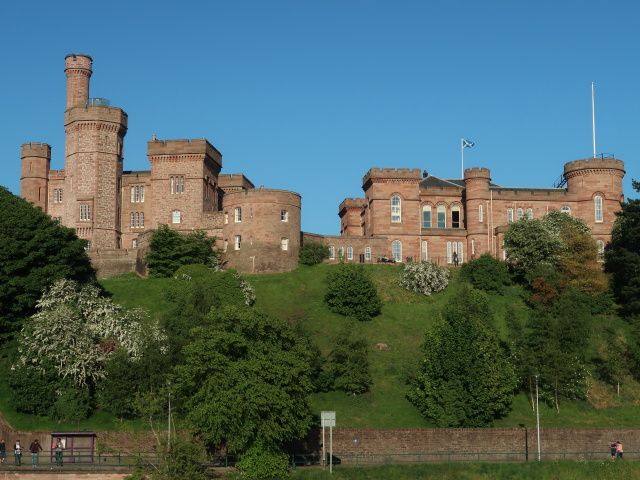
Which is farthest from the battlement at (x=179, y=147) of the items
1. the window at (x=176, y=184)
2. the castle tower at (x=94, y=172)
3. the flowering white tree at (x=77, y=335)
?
the flowering white tree at (x=77, y=335)

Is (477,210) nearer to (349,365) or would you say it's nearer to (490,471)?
(349,365)

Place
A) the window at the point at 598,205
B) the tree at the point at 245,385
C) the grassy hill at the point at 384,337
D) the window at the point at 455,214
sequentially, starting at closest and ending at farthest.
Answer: the tree at the point at 245,385 < the grassy hill at the point at 384,337 < the window at the point at 598,205 < the window at the point at 455,214

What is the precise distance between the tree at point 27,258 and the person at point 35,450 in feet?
40.4

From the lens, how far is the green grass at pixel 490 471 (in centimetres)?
4475

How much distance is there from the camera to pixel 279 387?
45.0 meters

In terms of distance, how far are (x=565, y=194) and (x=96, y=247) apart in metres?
44.1

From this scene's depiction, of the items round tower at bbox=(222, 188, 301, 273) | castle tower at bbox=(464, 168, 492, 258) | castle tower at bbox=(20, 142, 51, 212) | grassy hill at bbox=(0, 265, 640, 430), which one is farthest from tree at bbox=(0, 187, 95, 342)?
castle tower at bbox=(464, 168, 492, 258)

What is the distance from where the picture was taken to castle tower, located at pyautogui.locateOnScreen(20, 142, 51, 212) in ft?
309

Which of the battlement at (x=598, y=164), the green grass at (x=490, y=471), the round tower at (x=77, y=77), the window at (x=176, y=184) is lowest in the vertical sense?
the green grass at (x=490, y=471)

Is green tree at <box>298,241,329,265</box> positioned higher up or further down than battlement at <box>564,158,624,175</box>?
further down

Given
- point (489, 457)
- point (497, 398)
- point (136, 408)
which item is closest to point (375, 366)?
point (497, 398)

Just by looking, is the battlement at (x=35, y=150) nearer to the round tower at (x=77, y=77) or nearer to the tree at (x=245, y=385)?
the round tower at (x=77, y=77)

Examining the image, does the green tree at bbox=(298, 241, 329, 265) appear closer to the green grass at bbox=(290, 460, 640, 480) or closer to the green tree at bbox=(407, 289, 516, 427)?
the green tree at bbox=(407, 289, 516, 427)

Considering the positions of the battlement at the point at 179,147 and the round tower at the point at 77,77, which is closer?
the battlement at the point at 179,147
